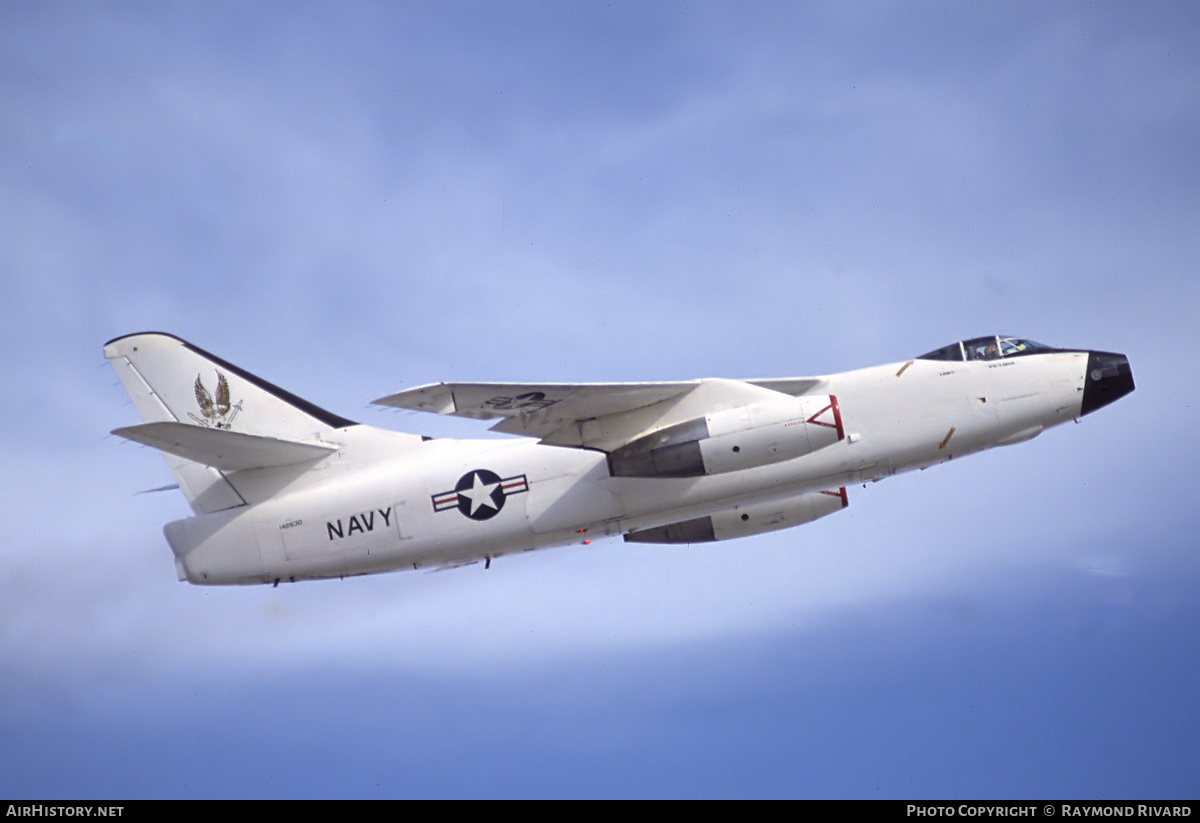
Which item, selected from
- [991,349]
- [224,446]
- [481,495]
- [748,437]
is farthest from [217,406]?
[991,349]

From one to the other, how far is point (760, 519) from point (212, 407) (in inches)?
437

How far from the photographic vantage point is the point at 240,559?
20.6 meters

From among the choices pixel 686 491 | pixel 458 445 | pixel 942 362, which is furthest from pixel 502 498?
pixel 942 362

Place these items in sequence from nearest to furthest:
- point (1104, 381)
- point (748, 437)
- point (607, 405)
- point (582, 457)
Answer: point (748, 437) → point (1104, 381) → point (607, 405) → point (582, 457)

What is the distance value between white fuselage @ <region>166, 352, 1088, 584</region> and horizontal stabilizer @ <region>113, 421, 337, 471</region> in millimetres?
295

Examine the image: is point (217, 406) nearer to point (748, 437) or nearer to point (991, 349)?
point (748, 437)

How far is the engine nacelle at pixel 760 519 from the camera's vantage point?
897 inches

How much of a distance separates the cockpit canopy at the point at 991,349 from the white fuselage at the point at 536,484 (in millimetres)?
154

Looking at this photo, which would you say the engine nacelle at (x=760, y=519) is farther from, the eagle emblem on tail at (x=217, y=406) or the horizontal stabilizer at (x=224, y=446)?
the eagle emblem on tail at (x=217, y=406)

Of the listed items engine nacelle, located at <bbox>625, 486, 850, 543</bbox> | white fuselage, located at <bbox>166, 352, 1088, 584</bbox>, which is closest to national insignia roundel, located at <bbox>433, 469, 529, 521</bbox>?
white fuselage, located at <bbox>166, 352, 1088, 584</bbox>

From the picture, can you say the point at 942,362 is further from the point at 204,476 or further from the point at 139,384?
the point at 139,384

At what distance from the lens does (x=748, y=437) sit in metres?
18.7
